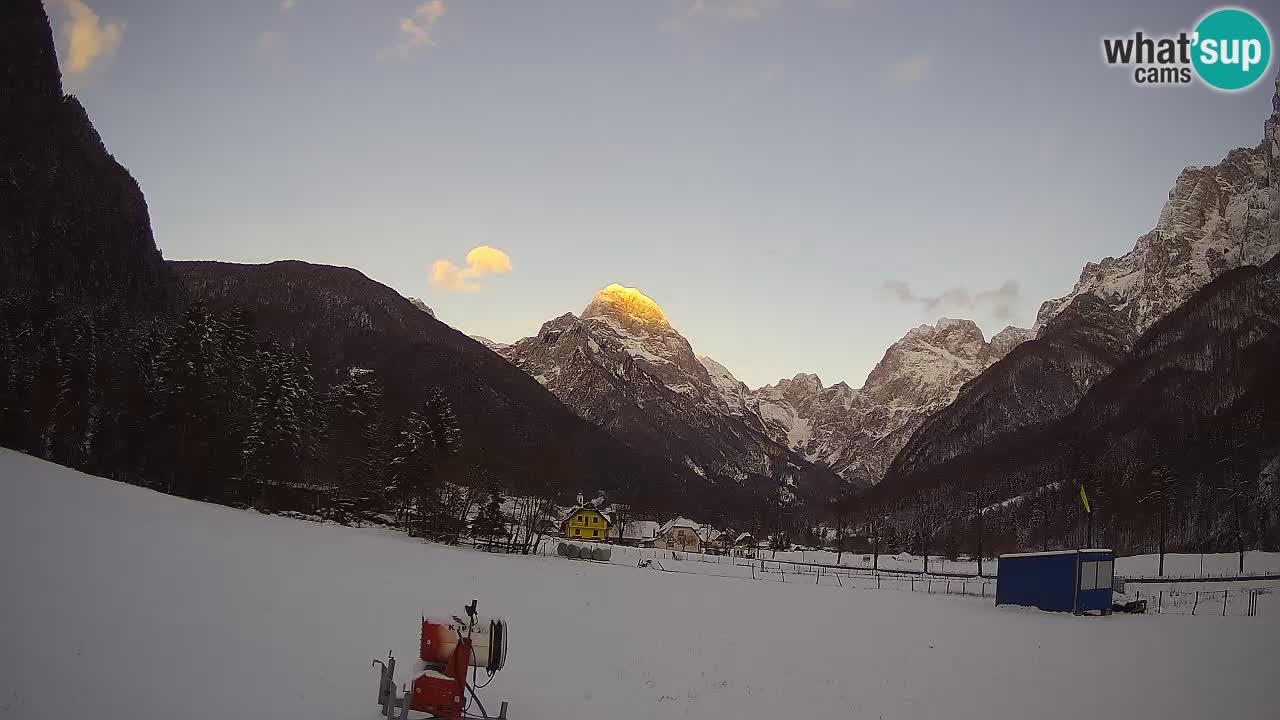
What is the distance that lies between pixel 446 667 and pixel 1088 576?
36.0 meters

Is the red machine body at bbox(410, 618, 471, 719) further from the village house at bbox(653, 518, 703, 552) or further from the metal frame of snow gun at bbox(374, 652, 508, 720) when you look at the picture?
the village house at bbox(653, 518, 703, 552)

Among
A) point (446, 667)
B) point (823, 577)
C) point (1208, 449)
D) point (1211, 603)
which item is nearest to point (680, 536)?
point (823, 577)

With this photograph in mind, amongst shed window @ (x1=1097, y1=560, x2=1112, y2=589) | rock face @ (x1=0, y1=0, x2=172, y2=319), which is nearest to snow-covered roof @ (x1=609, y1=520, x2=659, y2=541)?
rock face @ (x1=0, y1=0, x2=172, y2=319)

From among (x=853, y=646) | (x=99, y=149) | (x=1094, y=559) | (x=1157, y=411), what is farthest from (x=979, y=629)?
(x=99, y=149)

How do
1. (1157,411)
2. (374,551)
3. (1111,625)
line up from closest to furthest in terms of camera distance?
(1111,625), (374,551), (1157,411)

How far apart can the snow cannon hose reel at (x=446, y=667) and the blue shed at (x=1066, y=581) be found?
113 feet

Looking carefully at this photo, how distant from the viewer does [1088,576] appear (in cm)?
3875

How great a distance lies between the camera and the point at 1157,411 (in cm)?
19250

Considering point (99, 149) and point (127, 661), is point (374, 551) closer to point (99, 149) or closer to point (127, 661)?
point (127, 661)

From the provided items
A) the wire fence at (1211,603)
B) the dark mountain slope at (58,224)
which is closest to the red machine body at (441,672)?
the wire fence at (1211,603)

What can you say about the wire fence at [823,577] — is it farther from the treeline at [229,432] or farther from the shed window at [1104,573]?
the shed window at [1104,573]

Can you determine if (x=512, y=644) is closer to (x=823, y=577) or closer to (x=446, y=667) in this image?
(x=446, y=667)

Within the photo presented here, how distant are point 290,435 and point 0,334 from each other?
48554mm

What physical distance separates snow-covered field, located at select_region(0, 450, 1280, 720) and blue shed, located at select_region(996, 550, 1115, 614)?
208cm
